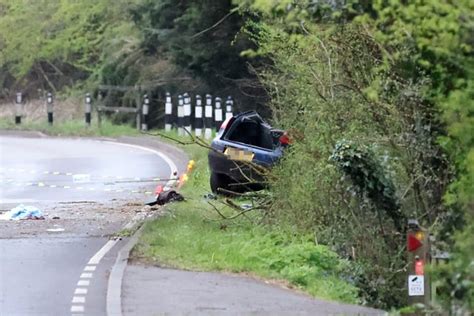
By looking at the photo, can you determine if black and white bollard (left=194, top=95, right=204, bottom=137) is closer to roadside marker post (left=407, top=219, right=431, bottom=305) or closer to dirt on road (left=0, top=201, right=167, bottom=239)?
dirt on road (left=0, top=201, right=167, bottom=239)

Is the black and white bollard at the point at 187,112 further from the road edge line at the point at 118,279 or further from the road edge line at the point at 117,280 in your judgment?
the road edge line at the point at 117,280

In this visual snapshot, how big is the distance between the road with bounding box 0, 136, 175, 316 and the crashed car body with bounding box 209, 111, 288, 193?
5.16 ft

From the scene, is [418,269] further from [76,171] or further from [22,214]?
[76,171]

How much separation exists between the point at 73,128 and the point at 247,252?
29596mm

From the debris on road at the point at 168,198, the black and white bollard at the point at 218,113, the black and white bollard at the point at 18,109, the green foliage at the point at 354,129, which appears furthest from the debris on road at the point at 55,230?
the black and white bollard at the point at 18,109

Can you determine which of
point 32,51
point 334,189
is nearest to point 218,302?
point 334,189

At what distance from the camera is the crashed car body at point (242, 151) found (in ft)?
58.0

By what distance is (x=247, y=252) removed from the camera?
13.3 meters

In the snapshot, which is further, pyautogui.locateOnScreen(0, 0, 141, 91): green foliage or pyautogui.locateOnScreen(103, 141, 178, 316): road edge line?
pyautogui.locateOnScreen(0, 0, 141, 91): green foliage

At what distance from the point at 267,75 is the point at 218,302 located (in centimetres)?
568

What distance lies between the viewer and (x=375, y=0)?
7816 millimetres

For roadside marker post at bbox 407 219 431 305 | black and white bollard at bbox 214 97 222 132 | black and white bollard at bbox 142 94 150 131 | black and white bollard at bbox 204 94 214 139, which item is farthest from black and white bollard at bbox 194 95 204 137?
roadside marker post at bbox 407 219 431 305

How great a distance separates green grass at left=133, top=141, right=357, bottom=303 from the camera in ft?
41.1

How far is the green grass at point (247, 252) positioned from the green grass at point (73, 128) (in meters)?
22.6
